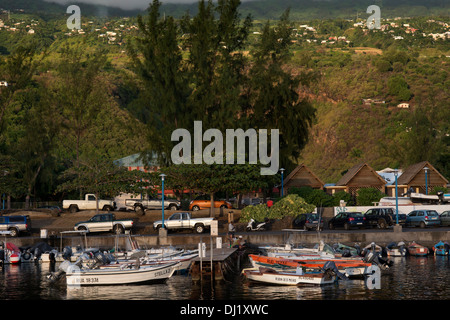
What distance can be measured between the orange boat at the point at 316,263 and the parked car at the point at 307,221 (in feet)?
45.9

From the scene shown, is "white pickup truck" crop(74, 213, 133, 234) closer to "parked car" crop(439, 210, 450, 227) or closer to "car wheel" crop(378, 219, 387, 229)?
"car wheel" crop(378, 219, 387, 229)

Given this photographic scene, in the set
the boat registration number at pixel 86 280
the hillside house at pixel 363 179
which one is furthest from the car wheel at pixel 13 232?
the hillside house at pixel 363 179

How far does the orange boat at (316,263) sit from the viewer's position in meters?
34.9

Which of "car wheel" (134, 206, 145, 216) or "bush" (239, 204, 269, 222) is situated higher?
"bush" (239, 204, 269, 222)

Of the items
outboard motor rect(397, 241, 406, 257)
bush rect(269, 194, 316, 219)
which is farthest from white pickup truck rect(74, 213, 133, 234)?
outboard motor rect(397, 241, 406, 257)

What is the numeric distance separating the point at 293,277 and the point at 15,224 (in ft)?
94.9

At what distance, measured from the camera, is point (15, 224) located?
5200cm

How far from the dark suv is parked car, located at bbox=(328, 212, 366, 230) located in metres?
25.6

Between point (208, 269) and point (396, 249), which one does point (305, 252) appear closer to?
point (208, 269)

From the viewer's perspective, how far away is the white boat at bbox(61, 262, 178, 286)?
3309 cm

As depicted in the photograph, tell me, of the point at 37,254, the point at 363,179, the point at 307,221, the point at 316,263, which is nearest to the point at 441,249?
the point at 307,221

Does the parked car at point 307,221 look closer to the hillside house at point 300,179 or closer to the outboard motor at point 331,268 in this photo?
the outboard motor at point 331,268

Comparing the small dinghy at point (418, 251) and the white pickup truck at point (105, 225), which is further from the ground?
the white pickup truck at point (105, 225)

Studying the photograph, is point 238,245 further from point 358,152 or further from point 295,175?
point 358,152
